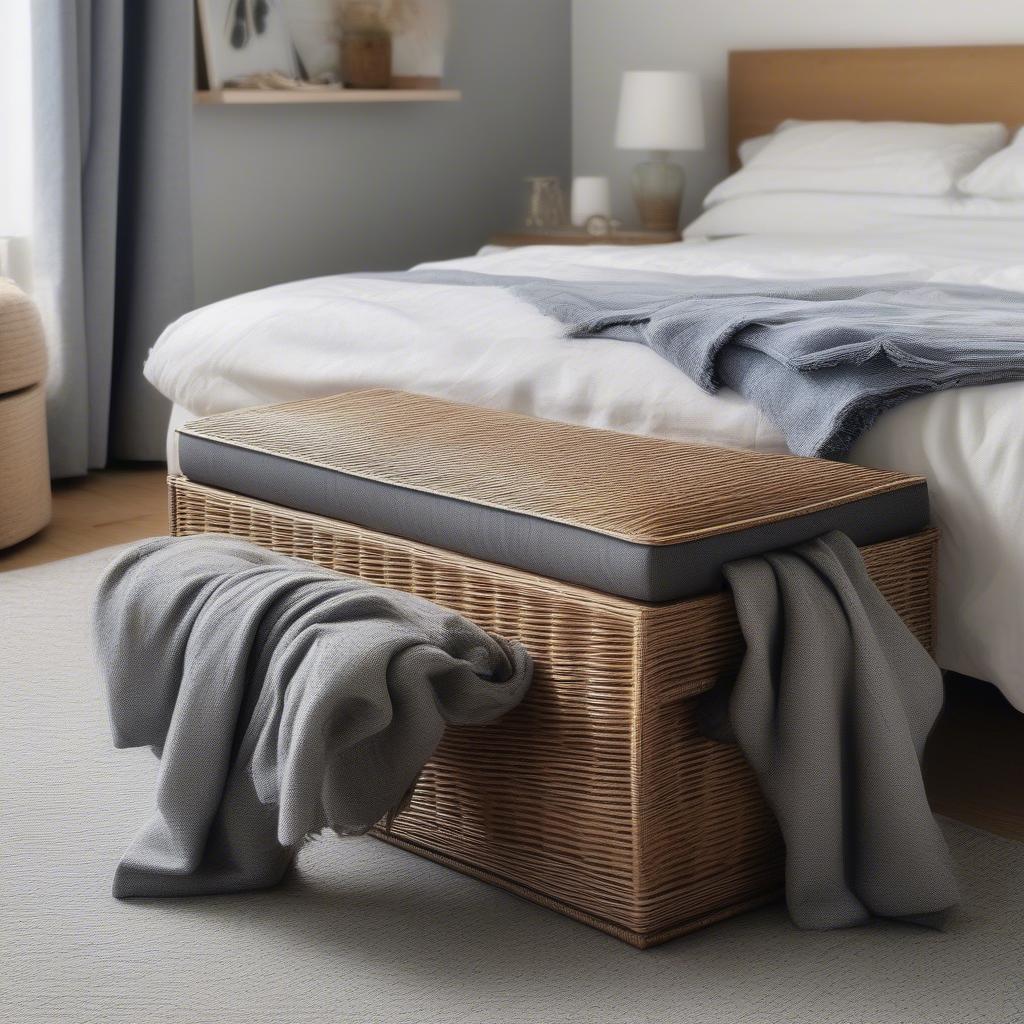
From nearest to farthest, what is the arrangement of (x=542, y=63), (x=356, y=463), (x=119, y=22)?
(x=356, y=463)
(x=119, y=22)
(x=542, y=63)

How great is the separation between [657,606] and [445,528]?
1.00ft

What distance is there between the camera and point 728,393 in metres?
2.00

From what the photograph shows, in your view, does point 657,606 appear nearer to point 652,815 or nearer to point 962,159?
point 652,815

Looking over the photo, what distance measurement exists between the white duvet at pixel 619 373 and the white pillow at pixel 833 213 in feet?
0.72

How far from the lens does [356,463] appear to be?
1.85 m

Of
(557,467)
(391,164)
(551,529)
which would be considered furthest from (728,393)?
(391,164)

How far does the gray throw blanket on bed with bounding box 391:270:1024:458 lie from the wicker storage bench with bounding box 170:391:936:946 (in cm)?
11

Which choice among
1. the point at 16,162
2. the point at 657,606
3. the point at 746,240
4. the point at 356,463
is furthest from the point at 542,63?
the point at 657,606

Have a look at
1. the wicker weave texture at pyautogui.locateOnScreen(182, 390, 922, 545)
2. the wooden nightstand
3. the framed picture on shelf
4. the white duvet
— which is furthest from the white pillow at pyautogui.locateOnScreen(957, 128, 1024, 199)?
the wicker weave texture at pyautogui.locateOnScreen(182, 390, 922, 545)

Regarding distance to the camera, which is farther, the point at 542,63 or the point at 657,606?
the point at 542,63

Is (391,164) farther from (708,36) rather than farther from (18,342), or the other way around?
(18,342)

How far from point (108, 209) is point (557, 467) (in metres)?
2.33

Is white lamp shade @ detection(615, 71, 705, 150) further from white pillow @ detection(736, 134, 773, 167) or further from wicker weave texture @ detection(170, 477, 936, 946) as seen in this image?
wicker weave texture @ detection(170, 477, 936, 946)

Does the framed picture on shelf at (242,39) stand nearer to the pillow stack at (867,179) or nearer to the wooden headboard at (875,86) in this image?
the pillow stack at (867,179)
